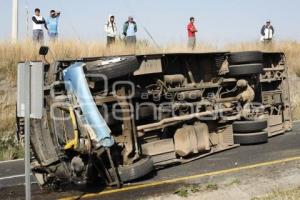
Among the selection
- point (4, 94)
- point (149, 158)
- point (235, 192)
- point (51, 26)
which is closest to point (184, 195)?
point (235, 192)

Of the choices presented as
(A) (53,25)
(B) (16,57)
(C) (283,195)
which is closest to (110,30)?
(A) (53,25)

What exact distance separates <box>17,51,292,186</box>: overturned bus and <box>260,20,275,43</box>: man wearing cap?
410 inches

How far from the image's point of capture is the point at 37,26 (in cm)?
1586

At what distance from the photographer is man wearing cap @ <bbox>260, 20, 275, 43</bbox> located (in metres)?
23.0

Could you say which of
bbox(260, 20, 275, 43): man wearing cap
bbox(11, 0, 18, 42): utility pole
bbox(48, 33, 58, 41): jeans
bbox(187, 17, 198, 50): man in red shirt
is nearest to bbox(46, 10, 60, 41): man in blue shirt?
bbox(48, 33, 58, 41): jeans

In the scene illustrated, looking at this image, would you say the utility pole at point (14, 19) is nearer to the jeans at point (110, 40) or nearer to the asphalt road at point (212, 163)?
the jeans at point (110, 40)

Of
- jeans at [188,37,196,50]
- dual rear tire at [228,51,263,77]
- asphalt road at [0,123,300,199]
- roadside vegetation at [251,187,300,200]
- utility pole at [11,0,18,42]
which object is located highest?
utility pole at [11,0,18,42]

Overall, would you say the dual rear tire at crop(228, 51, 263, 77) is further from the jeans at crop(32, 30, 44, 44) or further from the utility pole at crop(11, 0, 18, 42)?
the utility pole at crop(11, 0, 18, 42)

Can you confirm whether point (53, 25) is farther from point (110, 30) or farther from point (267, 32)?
point (267, 32)

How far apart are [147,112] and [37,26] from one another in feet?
26.3

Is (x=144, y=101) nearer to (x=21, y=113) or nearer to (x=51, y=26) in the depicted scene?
(x=21, y=113)

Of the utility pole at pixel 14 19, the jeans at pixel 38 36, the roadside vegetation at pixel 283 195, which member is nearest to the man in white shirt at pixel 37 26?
the jeans at pixel 38 36

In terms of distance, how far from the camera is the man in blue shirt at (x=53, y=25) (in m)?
16.2

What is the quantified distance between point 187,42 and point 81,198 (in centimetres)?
1408
